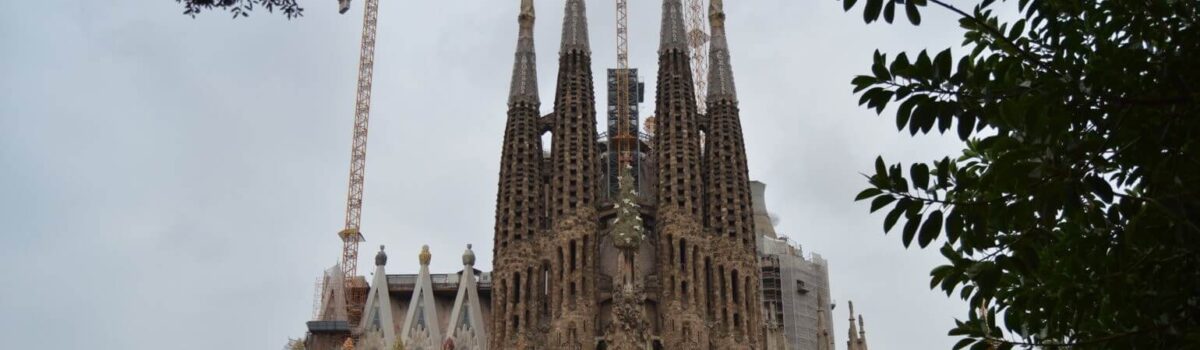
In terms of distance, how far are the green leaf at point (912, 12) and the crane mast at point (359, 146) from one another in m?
51.7

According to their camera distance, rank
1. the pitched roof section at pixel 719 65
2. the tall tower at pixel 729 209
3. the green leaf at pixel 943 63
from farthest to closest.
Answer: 1. the pitched roof section at pixel 719 65
2. the tall tower at pixel 729 209
3. the green leaf at pixel 943 63

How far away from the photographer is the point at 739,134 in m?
45.7

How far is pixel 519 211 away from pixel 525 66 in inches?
238

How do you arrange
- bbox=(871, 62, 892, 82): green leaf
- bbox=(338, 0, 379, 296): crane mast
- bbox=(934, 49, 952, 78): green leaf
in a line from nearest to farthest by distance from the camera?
bbox=(934, 49, 952, 78): green leaf → bbox=(871, 62, 892, 82): green leaf → bbox=(338, 0, 379, 296): crane mast

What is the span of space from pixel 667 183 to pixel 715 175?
65.6 inches

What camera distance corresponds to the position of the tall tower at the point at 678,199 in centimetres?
4131

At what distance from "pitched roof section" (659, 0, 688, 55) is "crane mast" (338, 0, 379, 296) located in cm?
1856

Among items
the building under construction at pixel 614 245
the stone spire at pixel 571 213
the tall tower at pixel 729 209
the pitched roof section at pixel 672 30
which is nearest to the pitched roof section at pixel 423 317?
the building under construction at pixel 614 245

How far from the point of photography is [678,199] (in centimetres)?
4362

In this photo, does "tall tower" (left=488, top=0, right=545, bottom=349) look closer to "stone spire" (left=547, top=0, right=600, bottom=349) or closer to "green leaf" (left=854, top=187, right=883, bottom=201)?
"stone spire" (left=547, top=0, right=600, bottom=349)

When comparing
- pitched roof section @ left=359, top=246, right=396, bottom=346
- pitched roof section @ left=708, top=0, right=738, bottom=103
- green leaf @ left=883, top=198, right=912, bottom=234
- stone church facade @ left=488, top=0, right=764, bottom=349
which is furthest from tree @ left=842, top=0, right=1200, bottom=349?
pitched roof section @ left=359, top=246, right=396, bottom=346

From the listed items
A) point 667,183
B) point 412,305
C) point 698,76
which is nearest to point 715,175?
point 667,183

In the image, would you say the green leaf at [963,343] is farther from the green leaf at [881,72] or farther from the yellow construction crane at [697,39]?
the yellow construction crane at [697,39]

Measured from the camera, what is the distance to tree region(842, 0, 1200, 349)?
638cm
